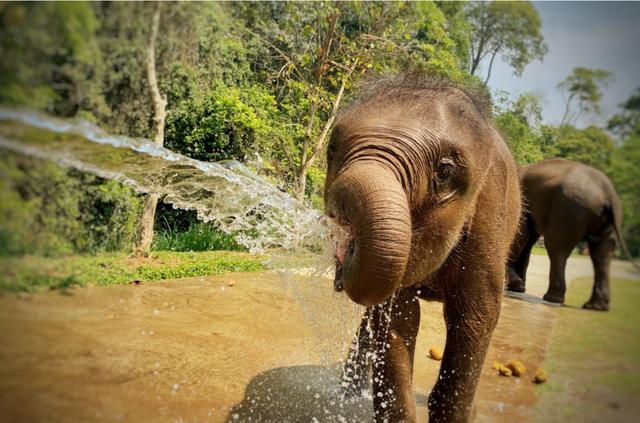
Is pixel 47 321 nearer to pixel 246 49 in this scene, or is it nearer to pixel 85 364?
pixel 85 364

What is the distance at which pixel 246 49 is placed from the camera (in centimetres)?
209

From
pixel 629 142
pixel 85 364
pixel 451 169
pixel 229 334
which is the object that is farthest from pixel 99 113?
pixel 229 334

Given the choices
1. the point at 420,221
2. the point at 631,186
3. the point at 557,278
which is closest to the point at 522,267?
the point at 557,278

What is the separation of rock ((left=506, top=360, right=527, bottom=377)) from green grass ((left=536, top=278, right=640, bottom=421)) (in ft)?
1.38

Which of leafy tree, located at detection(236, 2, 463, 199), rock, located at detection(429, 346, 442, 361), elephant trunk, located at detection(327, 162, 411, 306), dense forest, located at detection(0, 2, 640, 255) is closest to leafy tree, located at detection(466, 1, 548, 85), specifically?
dense forest, located at detection(0, 2, 640, 255)

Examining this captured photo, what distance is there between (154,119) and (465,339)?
1907 mm

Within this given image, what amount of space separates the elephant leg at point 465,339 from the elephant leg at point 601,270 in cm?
43

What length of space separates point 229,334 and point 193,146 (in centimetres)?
228

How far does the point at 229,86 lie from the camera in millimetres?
2039

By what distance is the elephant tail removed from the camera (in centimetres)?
215

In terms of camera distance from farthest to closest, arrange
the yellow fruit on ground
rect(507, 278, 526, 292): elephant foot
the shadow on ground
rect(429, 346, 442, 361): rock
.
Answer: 1. rect(429, 346, 442, 361): rock
2. rect(507, 278, 526, 292): elephant foot
3. the yellow fruit on ground
4. the shadow on ground

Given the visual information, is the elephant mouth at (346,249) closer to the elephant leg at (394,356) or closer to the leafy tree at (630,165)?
the elephant leg at (394,356)

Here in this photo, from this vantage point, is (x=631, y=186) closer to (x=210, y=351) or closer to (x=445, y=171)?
(x=445, y=171)

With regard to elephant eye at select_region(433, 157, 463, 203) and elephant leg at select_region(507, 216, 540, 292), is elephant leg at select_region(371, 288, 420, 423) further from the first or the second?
elephant leg at select_region(507, 216, 540, 292)
